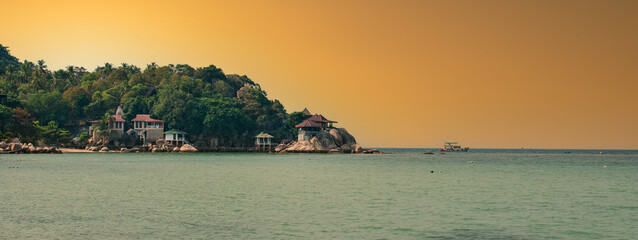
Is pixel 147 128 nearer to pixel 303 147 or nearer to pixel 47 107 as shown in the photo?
pixel 47 107

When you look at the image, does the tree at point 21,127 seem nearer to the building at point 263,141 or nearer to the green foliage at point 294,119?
the building at point 263,141

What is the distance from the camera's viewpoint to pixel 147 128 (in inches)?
5069

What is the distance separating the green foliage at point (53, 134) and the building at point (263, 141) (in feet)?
147

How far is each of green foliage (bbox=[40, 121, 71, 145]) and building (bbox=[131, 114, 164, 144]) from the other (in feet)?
52.0

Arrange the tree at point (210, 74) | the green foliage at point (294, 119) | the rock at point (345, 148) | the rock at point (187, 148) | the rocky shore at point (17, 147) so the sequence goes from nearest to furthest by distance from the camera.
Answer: the rocky shore at point (17, 147) < the rock at point (187, 148) < the rock at point (345, 148) < the green foliage at point (294, 119) < the tree at point (210, 74)

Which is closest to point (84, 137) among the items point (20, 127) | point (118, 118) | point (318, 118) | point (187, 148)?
point (118, 118)

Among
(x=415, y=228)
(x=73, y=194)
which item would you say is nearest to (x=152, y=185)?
(x=73, y=194)

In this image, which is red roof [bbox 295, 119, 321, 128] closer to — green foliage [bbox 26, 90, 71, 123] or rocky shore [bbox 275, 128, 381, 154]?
rocky shore [bbox 275, 128, 381, 154]

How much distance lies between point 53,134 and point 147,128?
20.7m

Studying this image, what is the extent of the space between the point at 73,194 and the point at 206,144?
345ft

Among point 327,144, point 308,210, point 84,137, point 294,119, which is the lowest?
point 308,210

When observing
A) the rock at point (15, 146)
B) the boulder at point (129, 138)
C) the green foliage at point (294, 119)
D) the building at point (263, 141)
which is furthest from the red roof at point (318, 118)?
the rock at point (15, 146)

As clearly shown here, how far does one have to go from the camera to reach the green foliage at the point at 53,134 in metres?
116

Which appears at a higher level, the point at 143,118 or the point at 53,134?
the point at 143,118
